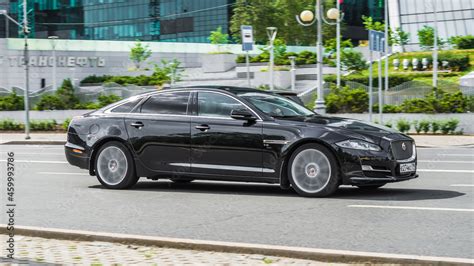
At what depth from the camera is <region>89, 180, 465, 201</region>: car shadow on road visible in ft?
33.6

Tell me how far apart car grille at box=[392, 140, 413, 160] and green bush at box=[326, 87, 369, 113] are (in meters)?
20.8

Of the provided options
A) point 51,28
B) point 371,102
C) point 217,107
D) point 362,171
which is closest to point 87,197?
point 217,107

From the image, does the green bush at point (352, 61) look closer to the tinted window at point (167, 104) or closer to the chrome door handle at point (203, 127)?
the tinted window at point (167, 104)

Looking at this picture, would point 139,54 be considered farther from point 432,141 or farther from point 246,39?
point 432,141

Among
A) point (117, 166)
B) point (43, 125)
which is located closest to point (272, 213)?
point (117, 166)

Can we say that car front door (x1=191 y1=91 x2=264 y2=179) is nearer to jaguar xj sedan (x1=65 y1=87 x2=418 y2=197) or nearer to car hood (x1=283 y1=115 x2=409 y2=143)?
jaguar xj sedan (x1=65 y1=87 x2=418 y2=197)

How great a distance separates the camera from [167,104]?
11.5m

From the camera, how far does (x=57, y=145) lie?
28.0m

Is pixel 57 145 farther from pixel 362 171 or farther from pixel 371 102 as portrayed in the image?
pixel 362 171

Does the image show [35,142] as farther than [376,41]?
Yes

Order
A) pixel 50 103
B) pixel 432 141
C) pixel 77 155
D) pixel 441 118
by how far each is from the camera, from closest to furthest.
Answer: pixel 77 155
pixel 432 141
pixel 441 118
pixel 50 103

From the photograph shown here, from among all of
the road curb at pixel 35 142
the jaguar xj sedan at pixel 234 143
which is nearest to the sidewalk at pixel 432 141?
the road curb at pixel 35 142

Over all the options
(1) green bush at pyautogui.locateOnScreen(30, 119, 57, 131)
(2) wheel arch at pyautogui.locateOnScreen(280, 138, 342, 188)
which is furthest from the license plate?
(1) green bush at pyautogui.locateOnScreen(30, 119, 57, 131)

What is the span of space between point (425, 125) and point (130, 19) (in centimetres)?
8194
